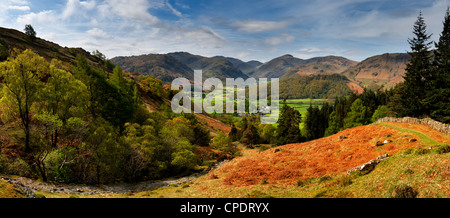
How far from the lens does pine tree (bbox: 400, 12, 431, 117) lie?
4712 centimetres

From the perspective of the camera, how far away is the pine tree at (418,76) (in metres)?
47.1

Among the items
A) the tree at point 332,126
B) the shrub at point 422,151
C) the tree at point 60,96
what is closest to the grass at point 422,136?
the shrub at point 422,151

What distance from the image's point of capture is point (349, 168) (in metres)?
25.7

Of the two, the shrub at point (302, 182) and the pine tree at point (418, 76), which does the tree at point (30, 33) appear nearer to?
the shrub at point (302, 182)

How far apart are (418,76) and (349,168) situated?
138 feet

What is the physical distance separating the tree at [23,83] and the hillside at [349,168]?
787 inches

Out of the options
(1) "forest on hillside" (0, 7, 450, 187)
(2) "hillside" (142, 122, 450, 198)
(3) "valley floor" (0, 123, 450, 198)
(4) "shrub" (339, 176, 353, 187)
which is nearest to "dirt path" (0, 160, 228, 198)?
(3) "valley floor" (0, 123, 450, 198)

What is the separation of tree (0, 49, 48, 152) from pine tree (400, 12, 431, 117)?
7611 cm

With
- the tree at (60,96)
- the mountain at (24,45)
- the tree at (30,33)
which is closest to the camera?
the tree at (60,96)

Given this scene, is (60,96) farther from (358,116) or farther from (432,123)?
(358,116)

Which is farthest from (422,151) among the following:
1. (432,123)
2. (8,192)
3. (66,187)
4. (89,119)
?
(89,119)

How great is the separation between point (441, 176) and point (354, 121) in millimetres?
62252

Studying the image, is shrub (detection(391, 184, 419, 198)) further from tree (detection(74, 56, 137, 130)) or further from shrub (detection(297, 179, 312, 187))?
Answer: tree (detection(74, 56, 137, 130))
